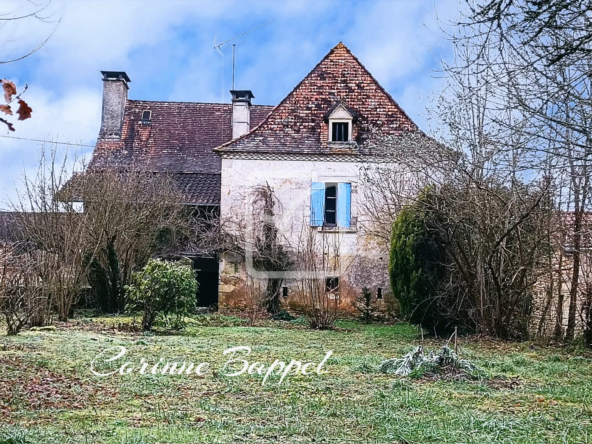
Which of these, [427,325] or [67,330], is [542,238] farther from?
[67,330]

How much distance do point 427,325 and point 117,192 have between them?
30.7ft

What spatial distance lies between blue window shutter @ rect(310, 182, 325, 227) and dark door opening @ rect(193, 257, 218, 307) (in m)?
4.15

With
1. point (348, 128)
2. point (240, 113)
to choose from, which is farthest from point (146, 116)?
point (348, 128)

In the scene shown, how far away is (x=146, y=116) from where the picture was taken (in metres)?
27.5

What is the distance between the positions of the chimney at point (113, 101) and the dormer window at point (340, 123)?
8764mm

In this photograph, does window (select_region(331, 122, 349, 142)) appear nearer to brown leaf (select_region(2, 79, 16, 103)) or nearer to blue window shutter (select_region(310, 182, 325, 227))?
blue window shutter (select_region(310, 182, 325, 227))

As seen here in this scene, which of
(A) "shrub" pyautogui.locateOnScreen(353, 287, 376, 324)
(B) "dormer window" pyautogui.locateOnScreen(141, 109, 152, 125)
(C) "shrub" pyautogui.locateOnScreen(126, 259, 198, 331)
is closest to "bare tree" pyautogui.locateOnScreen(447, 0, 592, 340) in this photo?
(C) "shrub" pyautogui.locateOnScreen(126, 259, 198, 331)

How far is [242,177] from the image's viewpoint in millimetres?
22125

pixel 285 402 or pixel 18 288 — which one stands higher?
pixel 18 288

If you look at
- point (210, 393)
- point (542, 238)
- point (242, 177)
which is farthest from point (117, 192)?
point (210, 393)

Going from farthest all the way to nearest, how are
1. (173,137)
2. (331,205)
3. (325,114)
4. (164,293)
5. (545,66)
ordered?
(173,137) → (325,114) → (331,205) → (164,293) → (545,66)

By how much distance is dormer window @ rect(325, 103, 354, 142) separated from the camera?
72.8ft

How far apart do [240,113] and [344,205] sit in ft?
19.6

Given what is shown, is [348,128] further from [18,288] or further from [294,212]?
[18,288]
